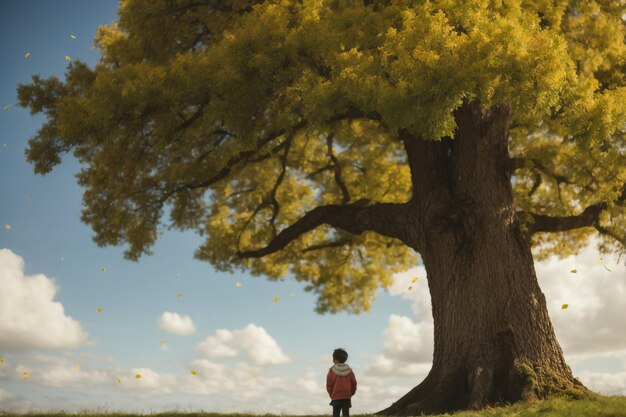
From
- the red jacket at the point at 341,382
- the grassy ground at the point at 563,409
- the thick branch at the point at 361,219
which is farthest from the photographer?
the thick branch at the point at 361,219

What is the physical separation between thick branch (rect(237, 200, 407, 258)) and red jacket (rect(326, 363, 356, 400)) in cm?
337

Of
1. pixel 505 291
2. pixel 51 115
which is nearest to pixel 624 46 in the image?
pixel 505 291

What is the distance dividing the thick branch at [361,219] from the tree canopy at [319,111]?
0.04 meters

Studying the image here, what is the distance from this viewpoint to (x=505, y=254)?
1072cm

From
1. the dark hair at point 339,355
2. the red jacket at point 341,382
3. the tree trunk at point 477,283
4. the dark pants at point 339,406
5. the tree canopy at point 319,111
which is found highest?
the tree canopy at point 319,111

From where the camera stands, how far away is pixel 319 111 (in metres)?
9.05

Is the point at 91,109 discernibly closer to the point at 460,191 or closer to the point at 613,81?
the point at 460,191

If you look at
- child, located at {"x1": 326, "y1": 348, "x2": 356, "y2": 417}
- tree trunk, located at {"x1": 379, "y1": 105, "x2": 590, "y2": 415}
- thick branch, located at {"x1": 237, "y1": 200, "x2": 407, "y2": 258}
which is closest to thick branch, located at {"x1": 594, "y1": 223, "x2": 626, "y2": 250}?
tree trunk, located at {"x1": 379, "y1": 105, "x2": 590, "y2": 415}

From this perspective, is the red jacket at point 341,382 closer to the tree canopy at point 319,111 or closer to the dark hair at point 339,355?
the dark hair at point 339,355

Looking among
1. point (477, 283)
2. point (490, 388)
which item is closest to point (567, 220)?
point (477, 283)

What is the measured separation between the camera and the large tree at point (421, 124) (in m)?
8.67

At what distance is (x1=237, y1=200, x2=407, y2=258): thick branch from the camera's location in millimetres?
11781

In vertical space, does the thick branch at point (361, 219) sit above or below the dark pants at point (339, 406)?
above

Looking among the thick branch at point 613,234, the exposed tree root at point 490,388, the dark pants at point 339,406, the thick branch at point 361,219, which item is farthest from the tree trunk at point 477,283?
the thick branch at point 613,234
